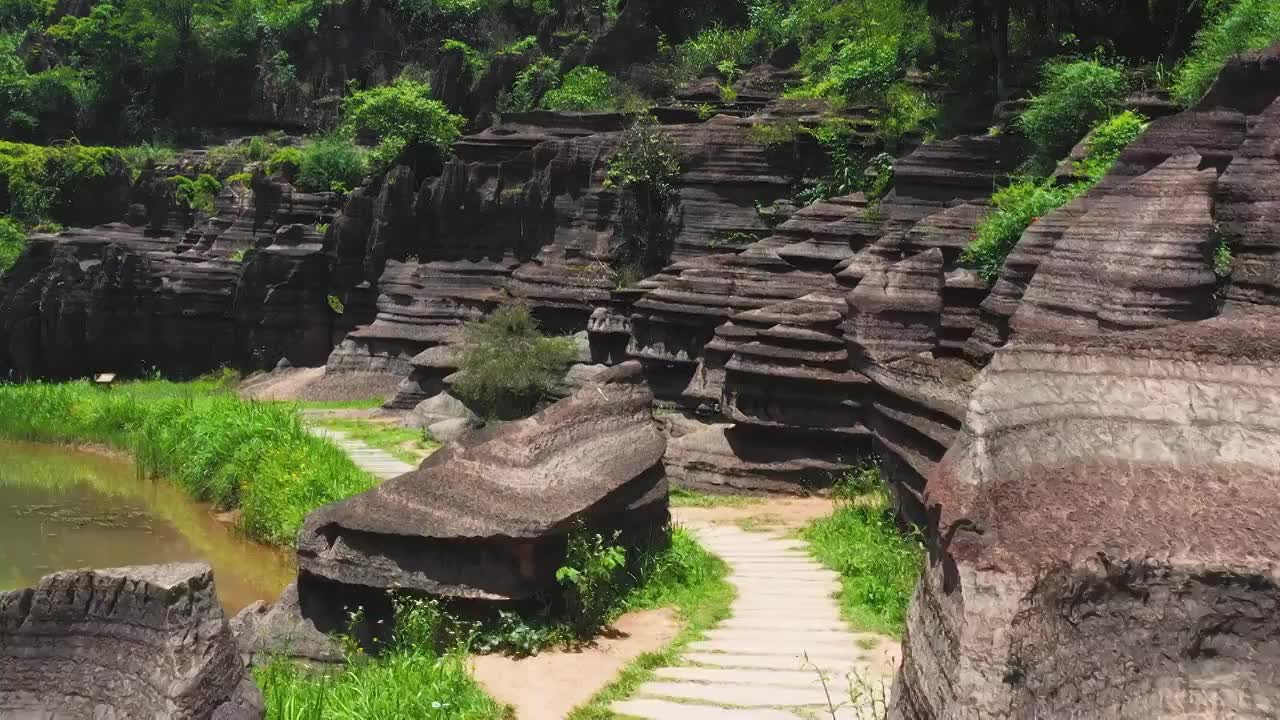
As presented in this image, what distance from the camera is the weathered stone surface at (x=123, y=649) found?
4.68 meters

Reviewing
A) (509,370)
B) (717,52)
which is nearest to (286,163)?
(717,52)

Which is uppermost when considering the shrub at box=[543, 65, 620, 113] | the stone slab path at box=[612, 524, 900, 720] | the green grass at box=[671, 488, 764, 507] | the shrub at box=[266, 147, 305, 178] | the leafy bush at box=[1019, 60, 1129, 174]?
the leafy bush at box=[1019, 60, 1129, 174]

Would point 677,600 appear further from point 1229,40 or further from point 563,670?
point 1229,40

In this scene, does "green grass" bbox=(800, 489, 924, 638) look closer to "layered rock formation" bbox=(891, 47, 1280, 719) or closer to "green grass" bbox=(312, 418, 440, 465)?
"layered rock formation" bbox=(891, 47, 1280, 719)

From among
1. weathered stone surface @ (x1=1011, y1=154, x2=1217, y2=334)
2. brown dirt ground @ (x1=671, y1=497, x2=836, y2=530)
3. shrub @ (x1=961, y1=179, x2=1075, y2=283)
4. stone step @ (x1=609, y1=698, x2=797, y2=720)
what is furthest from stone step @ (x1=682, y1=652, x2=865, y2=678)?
shrub @ (x1=961, y1=179, x2=1075, y2=283)

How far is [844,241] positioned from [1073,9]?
7.04 metres

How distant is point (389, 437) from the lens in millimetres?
19250

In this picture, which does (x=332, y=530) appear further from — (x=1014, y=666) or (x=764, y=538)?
(x=1014, y=666)

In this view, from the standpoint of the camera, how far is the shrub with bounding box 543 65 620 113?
3222cm

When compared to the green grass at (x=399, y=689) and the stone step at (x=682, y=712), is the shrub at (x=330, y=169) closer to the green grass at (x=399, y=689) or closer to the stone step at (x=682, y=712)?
the green grass at (x=399, y=689)

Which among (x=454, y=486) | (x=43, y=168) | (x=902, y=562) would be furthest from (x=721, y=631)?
(x=43, y=168)

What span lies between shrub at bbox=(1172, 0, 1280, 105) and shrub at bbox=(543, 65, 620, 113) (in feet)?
65.4

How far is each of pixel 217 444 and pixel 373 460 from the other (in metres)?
2.68

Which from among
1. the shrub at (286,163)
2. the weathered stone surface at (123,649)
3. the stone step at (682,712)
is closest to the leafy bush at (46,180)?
the shrub at (286,163)
